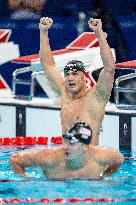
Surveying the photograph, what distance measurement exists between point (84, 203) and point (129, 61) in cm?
478

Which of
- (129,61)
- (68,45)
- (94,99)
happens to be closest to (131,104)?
(129,61)

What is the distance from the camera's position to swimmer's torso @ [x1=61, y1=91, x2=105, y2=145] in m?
6.59

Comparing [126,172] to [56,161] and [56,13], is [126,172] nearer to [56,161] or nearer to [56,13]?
[56,161]

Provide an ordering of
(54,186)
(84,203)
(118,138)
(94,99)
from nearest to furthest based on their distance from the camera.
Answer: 1. (84,203)
2. (54,186)
3. (94,99)
4. (118,138)

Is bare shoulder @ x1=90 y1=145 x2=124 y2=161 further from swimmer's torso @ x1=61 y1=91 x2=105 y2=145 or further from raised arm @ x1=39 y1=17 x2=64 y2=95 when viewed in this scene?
raised arm @ x1=39 y1=17 x2=64 y2=95

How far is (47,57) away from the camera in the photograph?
22.7 feet

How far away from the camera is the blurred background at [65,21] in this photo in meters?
10.2

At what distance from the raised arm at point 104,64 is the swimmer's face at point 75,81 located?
16 cm

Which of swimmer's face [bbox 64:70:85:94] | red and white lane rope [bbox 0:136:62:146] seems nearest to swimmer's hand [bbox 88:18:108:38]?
swimmer's face [bbox 64:70:85:94]

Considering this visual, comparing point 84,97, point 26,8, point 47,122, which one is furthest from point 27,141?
point 84,97

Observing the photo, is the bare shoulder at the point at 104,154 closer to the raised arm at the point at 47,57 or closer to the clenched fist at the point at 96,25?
the raised arm at the point at 47,57

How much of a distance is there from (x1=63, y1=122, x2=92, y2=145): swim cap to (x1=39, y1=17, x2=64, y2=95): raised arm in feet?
2.89

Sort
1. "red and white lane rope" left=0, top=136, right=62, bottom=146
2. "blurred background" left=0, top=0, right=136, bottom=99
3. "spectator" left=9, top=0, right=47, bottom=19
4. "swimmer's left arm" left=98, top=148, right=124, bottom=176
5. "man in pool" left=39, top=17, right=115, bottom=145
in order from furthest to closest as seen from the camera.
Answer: "spectator" left=9, top=0, right=47, bottom=19 < "blurred background" left=0, top=0, right=136, bottom=99 < "red and white lane rope" left=0, top=136, right=62, bottom=146 < "man in pool" left=39, top=17, right=115, bottom=145 < "swimmer's left arm" left=98, top=148, right=124, bottom=176

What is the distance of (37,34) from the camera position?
11125 mm
